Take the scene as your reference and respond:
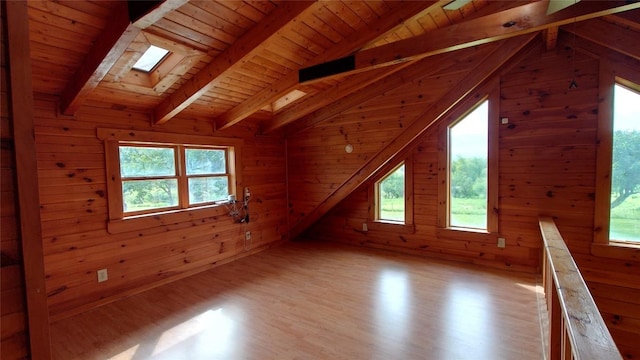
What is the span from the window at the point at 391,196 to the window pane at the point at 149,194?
3046mm

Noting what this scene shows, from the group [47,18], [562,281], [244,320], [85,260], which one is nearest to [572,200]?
[562,281]

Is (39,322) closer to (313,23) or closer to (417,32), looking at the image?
(313,23)

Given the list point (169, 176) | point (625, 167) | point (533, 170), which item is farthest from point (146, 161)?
point (625, 167)

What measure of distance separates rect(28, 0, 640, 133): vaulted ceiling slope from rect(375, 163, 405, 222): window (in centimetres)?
170

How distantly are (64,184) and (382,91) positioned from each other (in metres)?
3.83

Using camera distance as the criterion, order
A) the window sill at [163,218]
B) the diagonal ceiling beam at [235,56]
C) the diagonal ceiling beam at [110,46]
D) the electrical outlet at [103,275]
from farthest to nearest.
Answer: the window sill at [163,218] < the electrical outlet at [103,275] < the diagonal ceiling beam at [235,56] < the diagonal ceiling beam at [110,46]

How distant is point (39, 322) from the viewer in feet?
3.32

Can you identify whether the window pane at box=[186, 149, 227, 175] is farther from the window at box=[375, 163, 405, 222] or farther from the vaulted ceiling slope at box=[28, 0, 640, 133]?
the window at box=[375, 163, 405, 222]

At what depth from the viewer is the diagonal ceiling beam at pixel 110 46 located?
1760 millimetres

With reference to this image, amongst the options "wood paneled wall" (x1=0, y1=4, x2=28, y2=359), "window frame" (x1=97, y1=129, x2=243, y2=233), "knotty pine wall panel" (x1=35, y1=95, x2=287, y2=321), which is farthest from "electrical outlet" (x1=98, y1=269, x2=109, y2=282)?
"wood paneled wall" (x1=0, y1=4, x2=28, y2=359)

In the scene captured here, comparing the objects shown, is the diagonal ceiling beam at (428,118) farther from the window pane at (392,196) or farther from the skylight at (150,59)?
the skylight at (150,59)

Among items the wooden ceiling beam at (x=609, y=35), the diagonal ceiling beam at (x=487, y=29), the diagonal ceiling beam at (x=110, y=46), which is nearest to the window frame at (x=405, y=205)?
the diagonal ceiling beam at (x=487, y=29)

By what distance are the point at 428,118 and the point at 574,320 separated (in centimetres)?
291

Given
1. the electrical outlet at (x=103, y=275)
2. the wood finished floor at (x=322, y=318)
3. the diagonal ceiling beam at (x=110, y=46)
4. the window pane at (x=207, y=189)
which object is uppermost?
the diagonal ceiling beam at (x=110, y=46)
